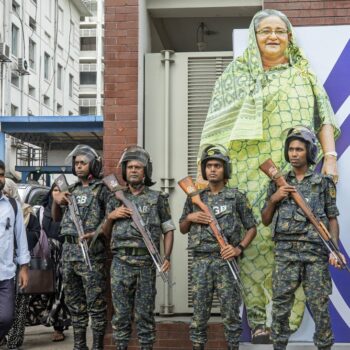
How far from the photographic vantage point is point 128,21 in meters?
6.61

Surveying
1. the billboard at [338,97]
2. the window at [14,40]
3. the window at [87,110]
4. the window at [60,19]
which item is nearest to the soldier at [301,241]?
the billboard at [338,97]

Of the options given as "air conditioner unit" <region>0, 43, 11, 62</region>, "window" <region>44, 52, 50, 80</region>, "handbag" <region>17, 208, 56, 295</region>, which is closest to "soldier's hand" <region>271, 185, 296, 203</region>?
"handbag" <region>17, 208, 56, 295</region>

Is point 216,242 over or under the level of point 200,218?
under

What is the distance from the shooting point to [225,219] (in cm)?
536

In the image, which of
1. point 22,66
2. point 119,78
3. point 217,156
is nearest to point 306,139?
point 217,156

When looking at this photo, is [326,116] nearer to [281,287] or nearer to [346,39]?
[346,39]

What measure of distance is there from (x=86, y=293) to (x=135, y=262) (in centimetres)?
64

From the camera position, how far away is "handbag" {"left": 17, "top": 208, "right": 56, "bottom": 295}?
7.25 meters

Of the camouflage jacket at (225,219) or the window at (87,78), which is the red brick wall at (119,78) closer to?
the camouflage jacket at (225,219)

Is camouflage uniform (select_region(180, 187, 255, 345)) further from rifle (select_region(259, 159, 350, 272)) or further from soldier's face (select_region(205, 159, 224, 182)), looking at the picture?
rifle (select_region(259, 159, 350, 272))

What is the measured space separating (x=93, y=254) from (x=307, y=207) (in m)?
1.88

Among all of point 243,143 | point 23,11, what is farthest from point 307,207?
point 23,11

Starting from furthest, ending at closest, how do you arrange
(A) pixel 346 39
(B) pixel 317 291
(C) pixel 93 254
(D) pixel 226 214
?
(A) pixel 346 39 < (C) pixel 93 254 < (D) pixel 226 214 < (B) pixel 317 291

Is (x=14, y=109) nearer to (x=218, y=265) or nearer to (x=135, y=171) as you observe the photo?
(x=135, y=171)
